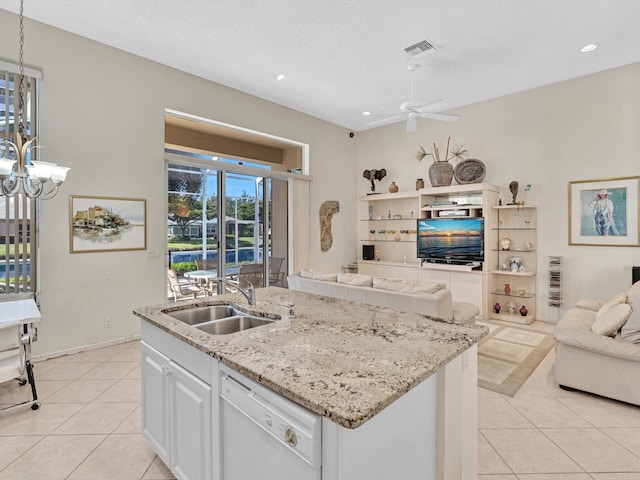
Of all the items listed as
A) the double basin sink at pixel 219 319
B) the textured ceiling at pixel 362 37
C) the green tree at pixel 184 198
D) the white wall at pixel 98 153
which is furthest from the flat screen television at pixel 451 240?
the double basin sink at pixel 219 319

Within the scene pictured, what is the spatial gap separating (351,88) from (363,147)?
227cm

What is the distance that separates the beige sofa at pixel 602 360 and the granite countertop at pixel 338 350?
5.75 feet

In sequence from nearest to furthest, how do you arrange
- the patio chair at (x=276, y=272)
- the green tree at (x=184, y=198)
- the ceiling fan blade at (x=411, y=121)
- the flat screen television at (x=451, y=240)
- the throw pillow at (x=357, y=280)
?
the throw pillow at (x=357, y=280) → the ceiling fan blade at (x=411, y=121) → the green tree at (x=184, y=198) → the flat screen television at (x=451, y=240) → the patio chair at (x=276, y=272)

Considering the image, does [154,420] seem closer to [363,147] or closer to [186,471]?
[186,471]

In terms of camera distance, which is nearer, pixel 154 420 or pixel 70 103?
pixel 154 420

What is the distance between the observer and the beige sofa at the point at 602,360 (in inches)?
104

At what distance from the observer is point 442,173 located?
5.67m

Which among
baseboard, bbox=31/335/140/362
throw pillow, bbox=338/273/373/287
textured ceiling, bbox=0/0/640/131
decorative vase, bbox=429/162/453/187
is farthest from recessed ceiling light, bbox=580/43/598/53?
baseboard, bbox=31/335/140/362

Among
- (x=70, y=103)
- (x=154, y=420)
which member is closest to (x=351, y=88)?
(x=70, y=103)

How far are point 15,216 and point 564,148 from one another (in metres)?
6.91

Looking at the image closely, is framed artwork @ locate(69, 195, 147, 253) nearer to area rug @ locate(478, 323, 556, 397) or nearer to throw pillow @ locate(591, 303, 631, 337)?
area rug @ locate(478, 323, 556, 397)

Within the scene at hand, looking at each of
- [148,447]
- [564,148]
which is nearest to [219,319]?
[148,447]

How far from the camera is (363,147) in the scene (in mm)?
7387

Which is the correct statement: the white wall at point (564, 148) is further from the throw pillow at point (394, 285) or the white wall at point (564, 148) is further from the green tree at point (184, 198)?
the green tree at point (184, 198)
